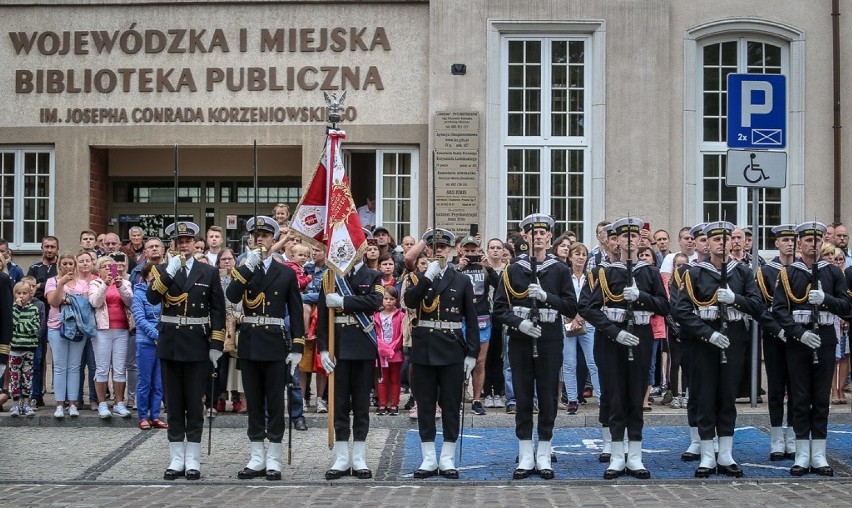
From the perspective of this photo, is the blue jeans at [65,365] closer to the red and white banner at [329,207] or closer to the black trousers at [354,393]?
the red and white banner at [329,207]

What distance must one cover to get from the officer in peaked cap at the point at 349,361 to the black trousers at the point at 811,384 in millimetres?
3694

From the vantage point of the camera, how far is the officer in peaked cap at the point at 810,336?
33.7ft

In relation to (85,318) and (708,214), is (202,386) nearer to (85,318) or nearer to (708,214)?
(85,318)

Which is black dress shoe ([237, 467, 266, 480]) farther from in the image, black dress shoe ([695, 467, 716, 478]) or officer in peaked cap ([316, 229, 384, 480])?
black dress shoe ([695, 467, 716, 478])

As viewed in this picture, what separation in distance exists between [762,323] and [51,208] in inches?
523

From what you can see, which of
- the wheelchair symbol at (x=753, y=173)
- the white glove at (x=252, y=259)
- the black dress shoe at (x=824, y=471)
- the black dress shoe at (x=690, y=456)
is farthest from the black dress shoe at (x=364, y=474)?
the wheelchair symbol at (x=753, y=173)

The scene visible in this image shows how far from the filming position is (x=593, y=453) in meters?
11.4

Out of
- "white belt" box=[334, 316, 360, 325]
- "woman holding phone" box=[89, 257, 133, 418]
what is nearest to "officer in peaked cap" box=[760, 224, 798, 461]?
"white belt" box=[334, 316, 360, 325]

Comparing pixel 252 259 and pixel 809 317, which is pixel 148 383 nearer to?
pixel 252 259

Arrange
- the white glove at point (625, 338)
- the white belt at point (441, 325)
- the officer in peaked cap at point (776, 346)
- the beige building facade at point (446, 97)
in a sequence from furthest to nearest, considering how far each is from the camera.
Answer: the beige building facade at point (446, 97), the officer in peaked cap at point (776, 346), the white belt at point (441, 325), the white glove at point (625, 338)

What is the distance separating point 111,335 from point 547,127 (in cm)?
874

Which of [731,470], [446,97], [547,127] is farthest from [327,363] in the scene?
[547,127]

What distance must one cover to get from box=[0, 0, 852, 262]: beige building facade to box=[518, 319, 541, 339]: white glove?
8.70m

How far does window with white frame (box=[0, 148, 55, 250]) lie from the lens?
20.0m
